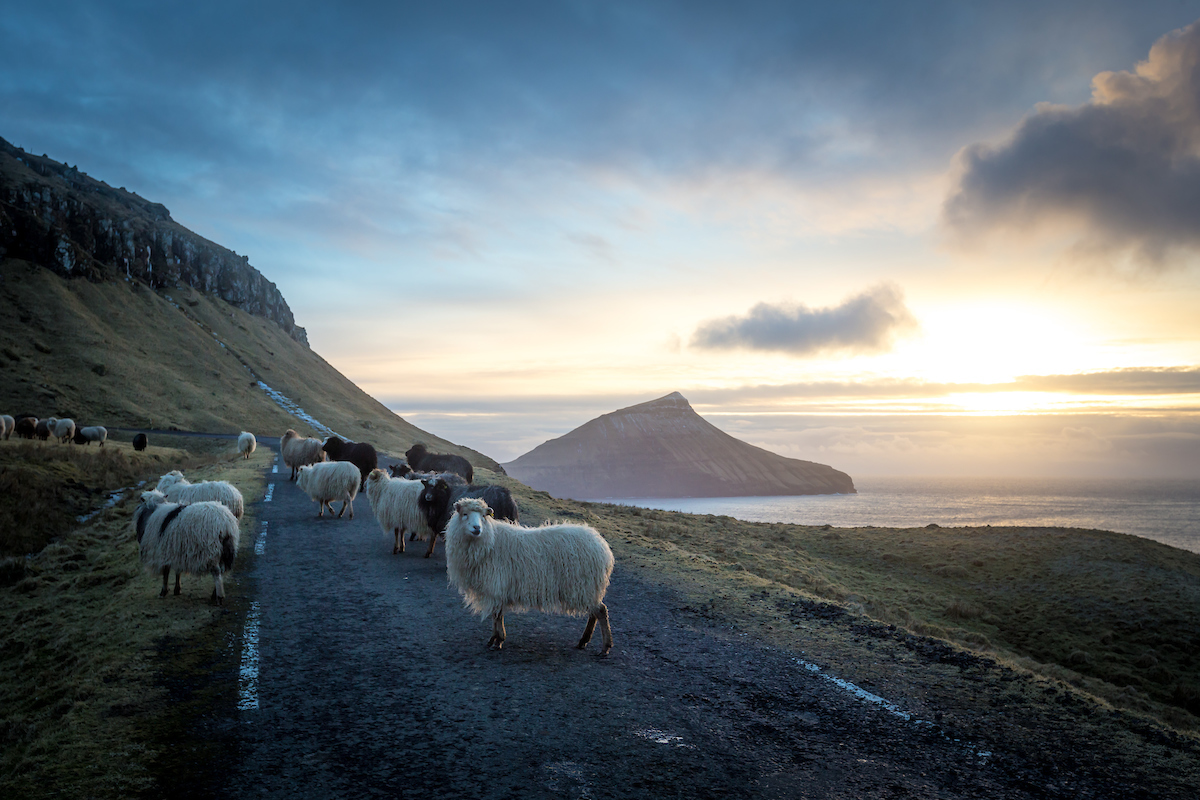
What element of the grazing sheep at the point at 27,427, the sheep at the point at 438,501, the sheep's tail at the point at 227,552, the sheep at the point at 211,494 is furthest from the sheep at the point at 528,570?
the grazing sheep at the point at 27,427

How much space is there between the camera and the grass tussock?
488 cm

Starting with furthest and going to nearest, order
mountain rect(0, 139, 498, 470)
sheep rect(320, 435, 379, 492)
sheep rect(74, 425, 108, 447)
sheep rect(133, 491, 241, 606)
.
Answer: mountain rect(0, 139, 498, 470) → sheep rect(74, 425, 108, 447) → sheep rect(320, 435, 379, 492) → sheep rect(133, 491, 241, 606)

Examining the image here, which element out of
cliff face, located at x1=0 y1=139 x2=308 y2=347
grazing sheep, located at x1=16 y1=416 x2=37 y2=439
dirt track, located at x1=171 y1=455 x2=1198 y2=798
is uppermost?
cliff face, located at x1=0 y1=139 x2=308 y2=347

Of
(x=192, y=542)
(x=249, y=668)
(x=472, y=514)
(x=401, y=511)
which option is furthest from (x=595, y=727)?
(x=401, y=511)

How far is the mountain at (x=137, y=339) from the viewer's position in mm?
61375

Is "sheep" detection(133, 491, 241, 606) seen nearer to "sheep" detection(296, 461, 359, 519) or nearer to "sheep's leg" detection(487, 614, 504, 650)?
"sheep's leg" detection(487, 614, 504, 650)

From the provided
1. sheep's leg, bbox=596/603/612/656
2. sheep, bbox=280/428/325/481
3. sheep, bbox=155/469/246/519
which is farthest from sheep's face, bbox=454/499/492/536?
sheep, bbox=280/428/325/481

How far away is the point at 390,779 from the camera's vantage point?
15.5 ft

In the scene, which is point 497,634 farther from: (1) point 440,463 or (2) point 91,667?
(1) point 440,463

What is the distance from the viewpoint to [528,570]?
26.2ft

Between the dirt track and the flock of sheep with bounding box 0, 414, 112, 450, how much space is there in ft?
125

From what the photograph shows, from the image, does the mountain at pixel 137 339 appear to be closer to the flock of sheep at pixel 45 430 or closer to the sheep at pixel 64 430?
the flock of sheep at pixel 45 430

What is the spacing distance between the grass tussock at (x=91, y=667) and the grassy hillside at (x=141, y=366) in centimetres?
5318

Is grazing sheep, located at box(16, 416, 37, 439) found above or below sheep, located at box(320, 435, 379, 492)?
above
